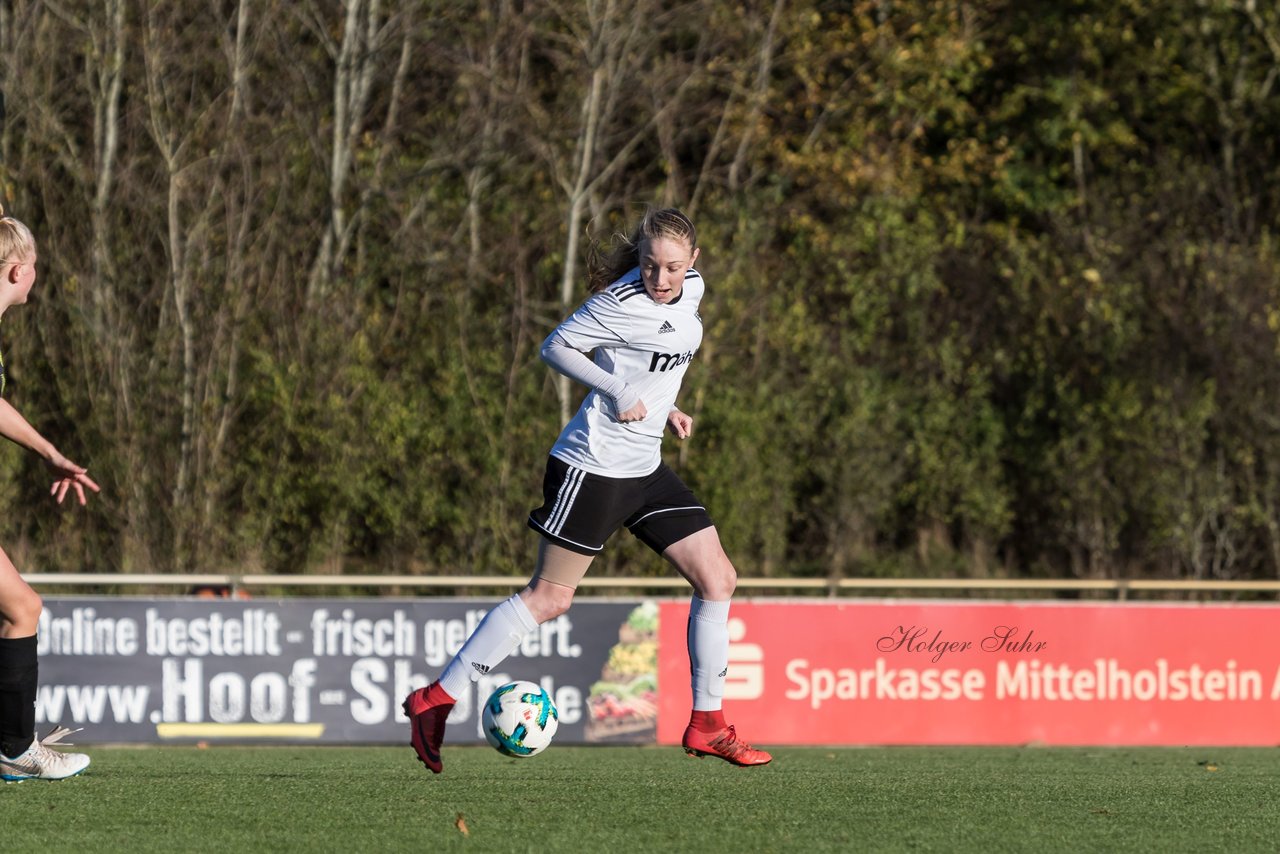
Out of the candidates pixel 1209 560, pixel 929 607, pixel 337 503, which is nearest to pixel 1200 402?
pixel 1209 560

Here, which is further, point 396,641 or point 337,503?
point 337,503

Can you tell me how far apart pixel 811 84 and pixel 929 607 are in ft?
36.3

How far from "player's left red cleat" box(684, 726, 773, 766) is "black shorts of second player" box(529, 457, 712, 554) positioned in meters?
0.71

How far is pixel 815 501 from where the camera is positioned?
65.8 feet

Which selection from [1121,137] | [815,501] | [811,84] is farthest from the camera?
[1121,137]

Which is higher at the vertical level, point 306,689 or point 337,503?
point 337,503

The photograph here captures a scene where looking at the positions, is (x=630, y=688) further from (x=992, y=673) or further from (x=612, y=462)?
(x=612, y=462)

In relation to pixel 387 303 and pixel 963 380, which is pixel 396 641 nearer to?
pixel 387 303

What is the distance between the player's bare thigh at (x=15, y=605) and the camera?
5.93m

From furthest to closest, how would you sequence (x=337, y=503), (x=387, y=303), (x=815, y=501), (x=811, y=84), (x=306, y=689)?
1. (x=811, y=84)
2. (x=815, y=501)
3. (x=387, y=303)
4. (x=337, y=503)
5. (x=306, y=689)

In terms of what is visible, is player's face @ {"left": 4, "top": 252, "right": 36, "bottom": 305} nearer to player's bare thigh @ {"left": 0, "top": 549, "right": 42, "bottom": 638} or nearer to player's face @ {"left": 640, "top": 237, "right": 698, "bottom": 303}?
player's bare thigh @ {"left": 0, "top": 549, "right": 42, "bottom": 638}

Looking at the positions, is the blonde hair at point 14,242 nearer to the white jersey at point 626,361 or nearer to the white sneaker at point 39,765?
the white sneaker at point 39,765

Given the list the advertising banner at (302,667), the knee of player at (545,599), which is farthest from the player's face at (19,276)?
the advertising banner at (302,667)

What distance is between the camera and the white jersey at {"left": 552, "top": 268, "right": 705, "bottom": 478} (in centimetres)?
614
